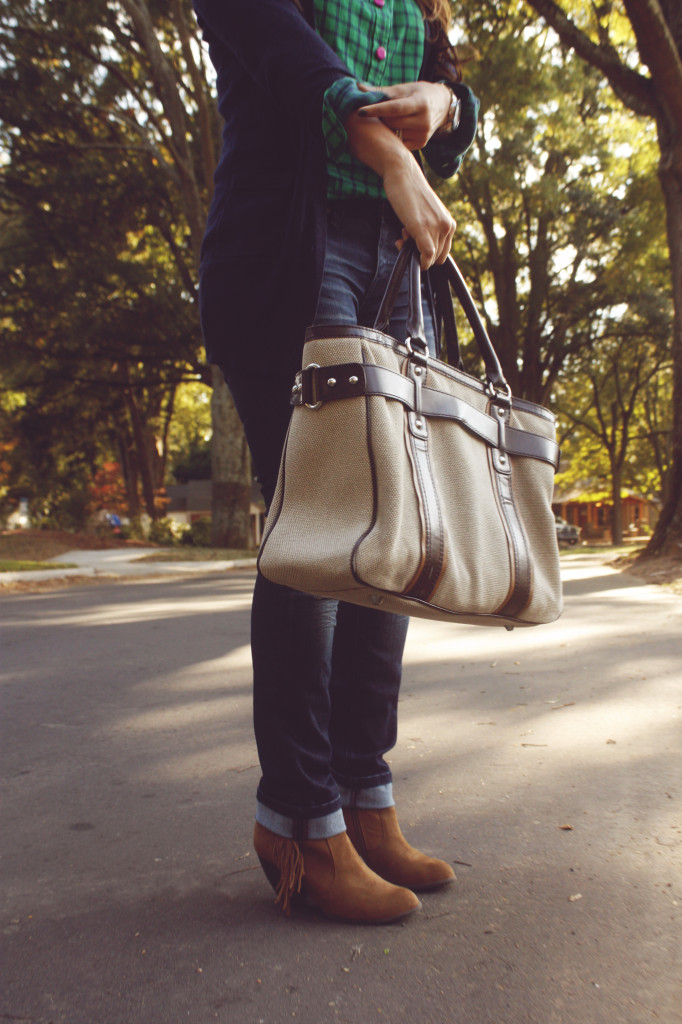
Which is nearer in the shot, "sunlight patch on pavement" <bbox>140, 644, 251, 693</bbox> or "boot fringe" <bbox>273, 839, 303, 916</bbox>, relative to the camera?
"boot fringe" <bbox>273, 839, 303, 916</bbox>

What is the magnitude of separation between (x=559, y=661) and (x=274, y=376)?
2.66 meters

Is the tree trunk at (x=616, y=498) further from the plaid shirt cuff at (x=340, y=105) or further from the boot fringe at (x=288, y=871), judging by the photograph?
the boot fringe at (x=288, y=871)

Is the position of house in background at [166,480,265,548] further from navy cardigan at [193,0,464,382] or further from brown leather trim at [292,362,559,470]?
brown leather trim at [292,362,559,470]

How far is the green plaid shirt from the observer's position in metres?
1.52

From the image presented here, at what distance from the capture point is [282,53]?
1558mm

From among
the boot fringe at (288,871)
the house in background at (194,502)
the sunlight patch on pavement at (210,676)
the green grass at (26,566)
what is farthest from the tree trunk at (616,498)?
the boot fringe at (288,871)

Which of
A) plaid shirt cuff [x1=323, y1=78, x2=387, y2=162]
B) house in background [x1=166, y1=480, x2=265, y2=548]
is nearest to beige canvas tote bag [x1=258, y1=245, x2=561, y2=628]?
plaid shirt cuff [x1=323, y1=78, x2=387, y2=162]

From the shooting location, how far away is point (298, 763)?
153cm

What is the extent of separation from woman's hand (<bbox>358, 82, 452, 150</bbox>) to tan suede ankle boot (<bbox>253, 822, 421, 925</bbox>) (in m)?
1.40

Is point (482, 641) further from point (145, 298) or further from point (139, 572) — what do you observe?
Result: point (145, 298)

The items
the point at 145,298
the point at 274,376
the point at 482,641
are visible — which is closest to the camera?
the point at 274,376

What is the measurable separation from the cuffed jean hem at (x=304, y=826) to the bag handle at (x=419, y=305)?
93 cm

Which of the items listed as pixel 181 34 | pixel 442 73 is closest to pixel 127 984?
pixel 442 73

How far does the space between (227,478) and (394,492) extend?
16062 millimetres
